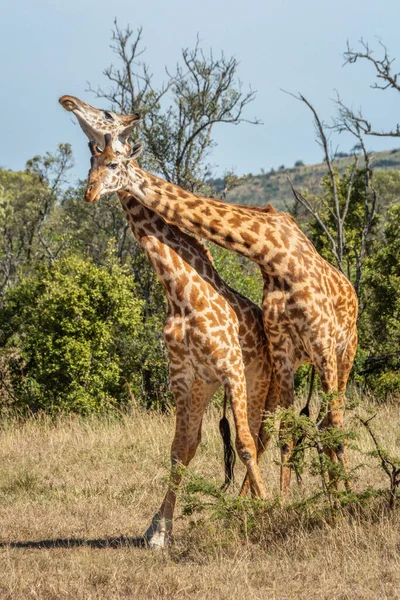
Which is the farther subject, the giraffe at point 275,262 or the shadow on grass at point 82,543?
the shadow on grass at point 82,543

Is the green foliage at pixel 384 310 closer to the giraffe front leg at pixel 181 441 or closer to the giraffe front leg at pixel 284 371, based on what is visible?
the giraffe front leg at pixel 284 371

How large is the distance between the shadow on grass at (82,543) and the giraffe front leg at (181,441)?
21 centimetres

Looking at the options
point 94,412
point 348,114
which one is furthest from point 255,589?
point 348,114

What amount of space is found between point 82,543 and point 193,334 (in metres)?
2.08

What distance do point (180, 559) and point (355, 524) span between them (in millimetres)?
1330

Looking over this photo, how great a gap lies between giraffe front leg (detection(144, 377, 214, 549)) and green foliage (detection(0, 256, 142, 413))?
7.28m

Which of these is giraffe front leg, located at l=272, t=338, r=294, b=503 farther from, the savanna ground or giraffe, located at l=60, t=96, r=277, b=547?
the savanna ground

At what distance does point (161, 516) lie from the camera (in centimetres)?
707

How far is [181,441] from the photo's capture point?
7180mm

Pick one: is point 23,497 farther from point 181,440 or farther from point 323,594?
point 323,594

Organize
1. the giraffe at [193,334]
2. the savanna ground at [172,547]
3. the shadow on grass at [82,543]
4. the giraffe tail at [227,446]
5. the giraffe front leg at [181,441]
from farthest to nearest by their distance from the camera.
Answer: the giraffe tail at [227,446] → the shadow on grass at [82,543] → the giraffe front leg at [181,441] → the giraffe at [193,334] → the savanna ground at [172,547]

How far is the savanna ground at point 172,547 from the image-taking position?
5.69 metres

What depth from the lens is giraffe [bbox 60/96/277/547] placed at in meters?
6.81

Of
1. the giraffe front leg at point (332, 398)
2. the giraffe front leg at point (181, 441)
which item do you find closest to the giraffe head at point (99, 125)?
the giraffe front leg at point (181, 441)
